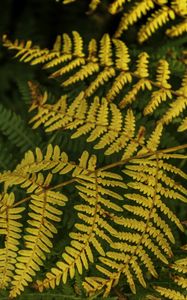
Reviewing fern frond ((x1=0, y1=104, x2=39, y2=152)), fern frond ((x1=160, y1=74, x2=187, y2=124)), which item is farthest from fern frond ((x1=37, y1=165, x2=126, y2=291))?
fern frond ((x1=0, y1=104, x2=39, y2=152))

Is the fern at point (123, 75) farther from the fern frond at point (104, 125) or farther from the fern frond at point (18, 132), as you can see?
the fern frond at point (18, 132)

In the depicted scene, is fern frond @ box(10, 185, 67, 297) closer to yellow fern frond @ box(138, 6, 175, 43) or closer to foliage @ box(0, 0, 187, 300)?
foliage @ box(0, 0, 187, 300)

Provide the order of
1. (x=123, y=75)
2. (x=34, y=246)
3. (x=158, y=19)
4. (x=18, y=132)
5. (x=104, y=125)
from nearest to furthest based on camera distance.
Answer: (x=34, y=246), (x=104, y=125), (x=123, y=75), (x=158, y=19), (x=18, y=132)

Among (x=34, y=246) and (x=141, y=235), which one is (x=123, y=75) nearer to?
(x=141, y=235)

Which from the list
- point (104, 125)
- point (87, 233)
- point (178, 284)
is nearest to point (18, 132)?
point (104, 125)

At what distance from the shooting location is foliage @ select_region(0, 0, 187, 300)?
168 centimetres

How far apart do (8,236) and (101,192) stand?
1.05 feet

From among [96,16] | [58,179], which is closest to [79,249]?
[58,179]

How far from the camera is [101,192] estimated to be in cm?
175

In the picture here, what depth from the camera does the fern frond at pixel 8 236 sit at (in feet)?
5.51

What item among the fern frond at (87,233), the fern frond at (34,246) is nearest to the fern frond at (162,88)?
the fern frond at (87,233)

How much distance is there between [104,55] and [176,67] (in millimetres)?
381

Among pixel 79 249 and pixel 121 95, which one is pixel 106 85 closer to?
pixel 121 95

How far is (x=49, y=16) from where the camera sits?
4.04m
